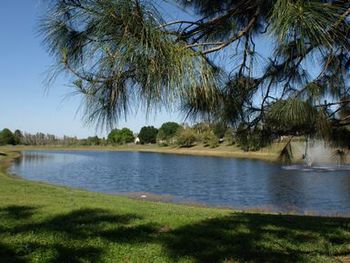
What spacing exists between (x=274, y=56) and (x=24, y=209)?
6380mm

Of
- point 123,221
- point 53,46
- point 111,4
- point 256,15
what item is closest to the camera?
point 111,4

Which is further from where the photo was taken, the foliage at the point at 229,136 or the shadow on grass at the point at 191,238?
the shadow on grass at the point at 191,238

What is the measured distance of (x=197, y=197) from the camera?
77.8 feet

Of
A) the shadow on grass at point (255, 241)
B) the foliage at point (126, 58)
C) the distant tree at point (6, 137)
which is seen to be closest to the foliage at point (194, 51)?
the foliage at point (126, 58)

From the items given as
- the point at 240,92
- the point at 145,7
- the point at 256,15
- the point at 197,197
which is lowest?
the point at 197,197

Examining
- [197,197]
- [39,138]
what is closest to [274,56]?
[197,197]

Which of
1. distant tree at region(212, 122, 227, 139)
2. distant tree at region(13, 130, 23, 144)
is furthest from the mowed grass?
distant tree at region(13, 130, 23, 144)

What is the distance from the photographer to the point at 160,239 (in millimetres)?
6742

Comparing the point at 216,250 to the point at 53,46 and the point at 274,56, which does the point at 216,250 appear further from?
the point at 53,46

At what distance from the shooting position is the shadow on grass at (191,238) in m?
5.91

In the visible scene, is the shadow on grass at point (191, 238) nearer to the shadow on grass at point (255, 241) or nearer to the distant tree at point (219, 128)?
the shadow on grass at point (255, 241)

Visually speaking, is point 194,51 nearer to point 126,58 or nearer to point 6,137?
point 126,58

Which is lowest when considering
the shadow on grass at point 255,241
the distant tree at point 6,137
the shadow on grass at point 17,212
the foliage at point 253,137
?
the shadow on grass at point 255,241

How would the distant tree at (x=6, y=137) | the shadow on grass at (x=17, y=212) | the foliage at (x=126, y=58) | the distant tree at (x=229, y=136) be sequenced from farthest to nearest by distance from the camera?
the distant tree at (x=6, y=137)
the shadow on grass at (x=17, y=212)
the distant tree at (x=229, y=136)
the foliage at (x=126, y=58)
